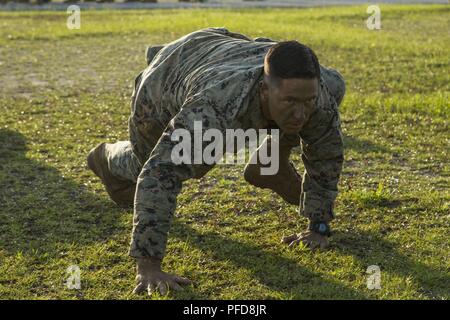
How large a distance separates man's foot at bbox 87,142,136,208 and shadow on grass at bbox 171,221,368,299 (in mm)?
562

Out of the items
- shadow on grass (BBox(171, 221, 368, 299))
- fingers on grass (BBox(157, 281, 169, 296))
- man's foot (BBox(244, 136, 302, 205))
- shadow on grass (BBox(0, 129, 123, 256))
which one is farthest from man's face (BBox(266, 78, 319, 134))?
shadow on grass (BBox(0, 129, 123, 256))

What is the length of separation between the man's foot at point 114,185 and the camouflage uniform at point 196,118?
136mm

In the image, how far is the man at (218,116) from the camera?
178 inches

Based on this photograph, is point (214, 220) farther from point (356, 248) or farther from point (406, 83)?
point (406, 83)

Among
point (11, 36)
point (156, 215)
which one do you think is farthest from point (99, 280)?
point (11, 36)

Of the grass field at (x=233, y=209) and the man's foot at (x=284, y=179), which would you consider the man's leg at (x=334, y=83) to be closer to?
the man's foot at (x=284, y=179)

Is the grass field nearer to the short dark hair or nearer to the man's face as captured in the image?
the man's face

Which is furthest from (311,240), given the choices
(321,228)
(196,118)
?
(196,118)

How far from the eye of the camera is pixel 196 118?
4.50 m

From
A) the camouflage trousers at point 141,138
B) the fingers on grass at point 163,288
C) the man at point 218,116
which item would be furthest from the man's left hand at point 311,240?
the fingers on grass at point 163,288

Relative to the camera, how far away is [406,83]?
1265 cm

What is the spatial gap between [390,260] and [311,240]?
58 cm

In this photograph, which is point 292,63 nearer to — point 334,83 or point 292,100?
point 292,100

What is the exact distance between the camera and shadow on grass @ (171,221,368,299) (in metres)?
4.72
